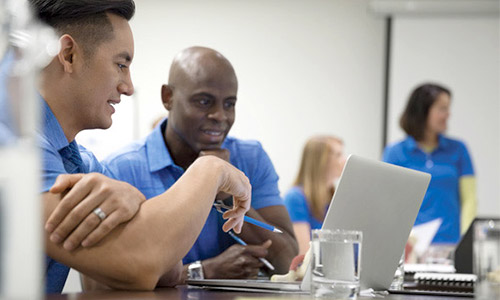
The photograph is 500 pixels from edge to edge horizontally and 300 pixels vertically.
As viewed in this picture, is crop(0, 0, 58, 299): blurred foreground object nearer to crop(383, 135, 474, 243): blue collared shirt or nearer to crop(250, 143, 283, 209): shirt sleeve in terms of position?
crop(250, 143, 283, 209): shirt sleeve

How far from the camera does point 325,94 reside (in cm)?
544

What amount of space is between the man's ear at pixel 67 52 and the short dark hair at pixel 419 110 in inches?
135

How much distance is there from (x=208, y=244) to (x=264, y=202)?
0.82 feet

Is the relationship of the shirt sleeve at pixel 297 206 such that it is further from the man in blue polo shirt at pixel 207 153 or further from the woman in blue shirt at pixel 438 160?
the man in blue polo shirt at pixel 207 153

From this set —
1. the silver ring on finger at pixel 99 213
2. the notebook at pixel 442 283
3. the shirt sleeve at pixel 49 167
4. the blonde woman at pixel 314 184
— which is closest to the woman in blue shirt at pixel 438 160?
the blonde woman at pixel 314 184

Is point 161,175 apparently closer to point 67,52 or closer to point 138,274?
point 67,52

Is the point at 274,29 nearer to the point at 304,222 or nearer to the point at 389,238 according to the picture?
the point at 304,222

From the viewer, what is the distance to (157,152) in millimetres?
2033

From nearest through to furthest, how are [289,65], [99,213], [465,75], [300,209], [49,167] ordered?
[99,213], [49,167], [300,209], [465,75], [289,65]

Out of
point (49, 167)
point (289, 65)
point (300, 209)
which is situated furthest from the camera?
point (289, 65)

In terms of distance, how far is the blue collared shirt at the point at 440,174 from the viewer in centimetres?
430

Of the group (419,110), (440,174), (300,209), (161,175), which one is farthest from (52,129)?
(419,110)

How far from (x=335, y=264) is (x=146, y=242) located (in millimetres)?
290

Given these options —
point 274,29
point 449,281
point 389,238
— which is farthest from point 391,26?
point 389,238
